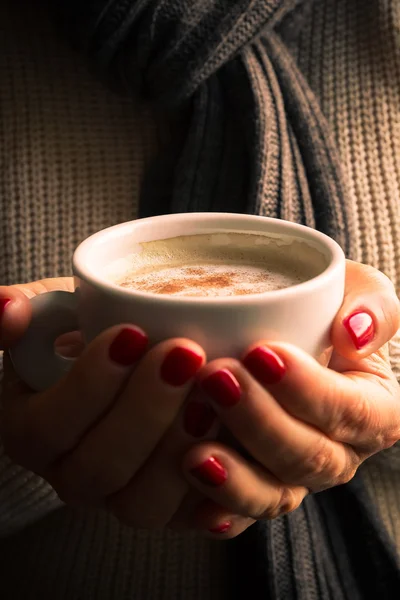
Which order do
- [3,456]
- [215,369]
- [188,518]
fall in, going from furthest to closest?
[3,456] < [188,518] < [215,369]

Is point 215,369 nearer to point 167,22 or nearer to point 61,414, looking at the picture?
point 61,414

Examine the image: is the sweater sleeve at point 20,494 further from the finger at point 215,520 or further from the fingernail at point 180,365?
the fingernail at point 180,365

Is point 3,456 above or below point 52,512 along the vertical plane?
above

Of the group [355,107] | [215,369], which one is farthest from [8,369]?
[355,107]

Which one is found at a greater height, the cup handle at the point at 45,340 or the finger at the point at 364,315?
the finger at the point at 364,315

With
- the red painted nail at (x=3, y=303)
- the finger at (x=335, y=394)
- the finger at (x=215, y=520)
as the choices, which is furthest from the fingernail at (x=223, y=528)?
the red painted nail at (x=3, y=303)

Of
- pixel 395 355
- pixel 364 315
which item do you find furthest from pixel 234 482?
pixel 395 355

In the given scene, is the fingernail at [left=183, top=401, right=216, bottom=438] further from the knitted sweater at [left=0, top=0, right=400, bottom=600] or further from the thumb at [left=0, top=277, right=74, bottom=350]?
the knitted sweater at [left=0, top=0, right=400, bottom=600]
